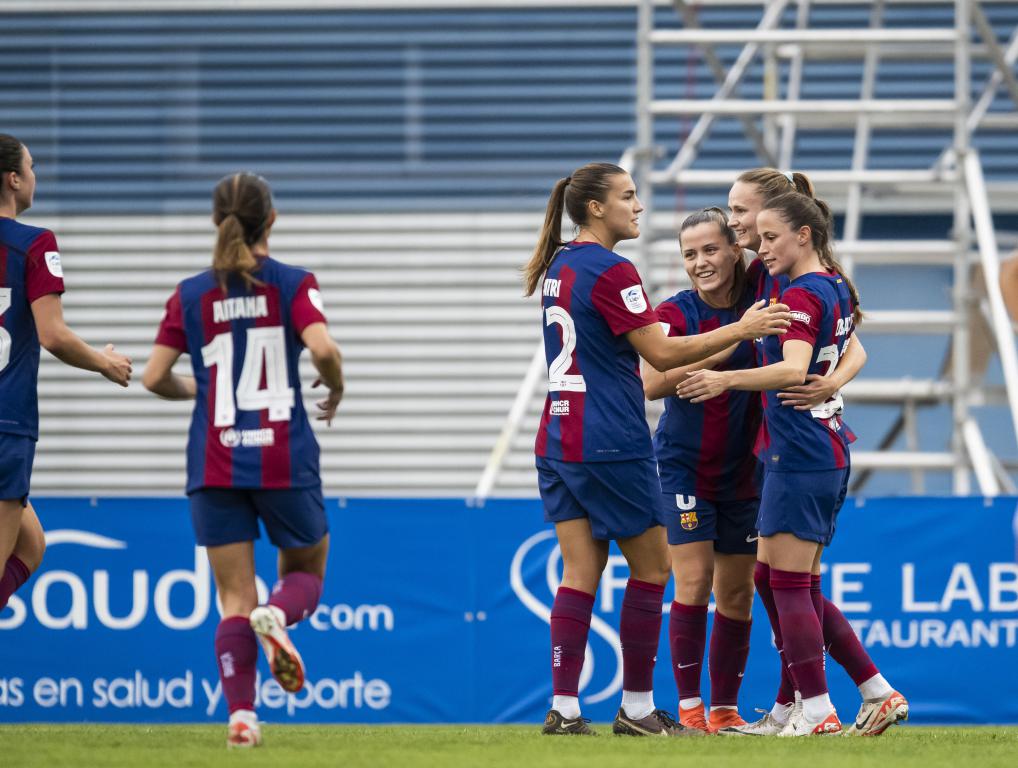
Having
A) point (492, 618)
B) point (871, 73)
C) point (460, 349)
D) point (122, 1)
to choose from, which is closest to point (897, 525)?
point (492, 618)

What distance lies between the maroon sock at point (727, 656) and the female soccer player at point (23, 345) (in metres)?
2.29

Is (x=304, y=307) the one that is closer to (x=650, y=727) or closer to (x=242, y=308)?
(x=242, y=308)

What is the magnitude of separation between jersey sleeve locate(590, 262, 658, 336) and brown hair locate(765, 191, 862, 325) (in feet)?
1.86

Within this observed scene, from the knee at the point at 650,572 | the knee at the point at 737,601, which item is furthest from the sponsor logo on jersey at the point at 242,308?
the knee at the point at 737,601

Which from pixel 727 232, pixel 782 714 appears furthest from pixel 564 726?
pixel 727 232

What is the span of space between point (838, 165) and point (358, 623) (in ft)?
22.5

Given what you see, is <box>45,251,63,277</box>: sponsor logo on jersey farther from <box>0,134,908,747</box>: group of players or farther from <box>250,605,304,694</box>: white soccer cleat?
<box>250,605,304,694</box>: white soccer cleat

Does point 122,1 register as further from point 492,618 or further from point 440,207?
point 492,618

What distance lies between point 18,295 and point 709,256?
2.37m

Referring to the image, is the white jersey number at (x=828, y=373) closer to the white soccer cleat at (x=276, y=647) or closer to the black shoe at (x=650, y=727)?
the black shoe at (x=650, y=727)

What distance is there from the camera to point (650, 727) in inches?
205

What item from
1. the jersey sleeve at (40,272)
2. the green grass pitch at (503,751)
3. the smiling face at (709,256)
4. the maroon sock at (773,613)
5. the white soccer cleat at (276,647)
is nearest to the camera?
the green grass pitch at (503,751)

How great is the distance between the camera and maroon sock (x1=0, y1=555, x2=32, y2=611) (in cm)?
541

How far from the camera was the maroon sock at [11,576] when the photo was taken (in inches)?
213
